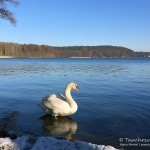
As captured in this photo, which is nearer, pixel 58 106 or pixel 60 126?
pixel 60 126

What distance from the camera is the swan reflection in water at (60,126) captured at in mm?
9276

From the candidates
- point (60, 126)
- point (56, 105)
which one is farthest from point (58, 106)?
point (60, 126)

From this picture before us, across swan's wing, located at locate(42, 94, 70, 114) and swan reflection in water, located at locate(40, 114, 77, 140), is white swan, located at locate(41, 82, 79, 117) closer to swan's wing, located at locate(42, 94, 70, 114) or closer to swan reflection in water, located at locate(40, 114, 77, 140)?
swan's wing, located at locate(42, 94, 70, 114)

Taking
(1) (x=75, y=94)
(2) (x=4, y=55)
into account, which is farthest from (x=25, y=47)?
(1) (x=75, y=94)

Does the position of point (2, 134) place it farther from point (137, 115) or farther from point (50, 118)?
point (137, 115)

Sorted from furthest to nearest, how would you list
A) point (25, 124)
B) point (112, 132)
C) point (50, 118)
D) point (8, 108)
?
point (8, 108) → point (50, 118) → point (25, 124) → point (112, 132)

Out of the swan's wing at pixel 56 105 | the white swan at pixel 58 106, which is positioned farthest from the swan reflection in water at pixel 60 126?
the swan's wing at pixel 56 105

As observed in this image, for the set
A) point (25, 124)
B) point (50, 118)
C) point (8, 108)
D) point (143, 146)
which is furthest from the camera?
point (8, 108)

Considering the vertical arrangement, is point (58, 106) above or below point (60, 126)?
above

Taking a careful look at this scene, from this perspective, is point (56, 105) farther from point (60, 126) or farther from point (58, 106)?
point (60, 126)

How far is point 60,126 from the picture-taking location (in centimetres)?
999

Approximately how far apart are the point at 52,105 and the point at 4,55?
176 m

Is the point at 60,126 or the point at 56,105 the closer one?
the point at 60,126

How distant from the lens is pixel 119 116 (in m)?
11.3
